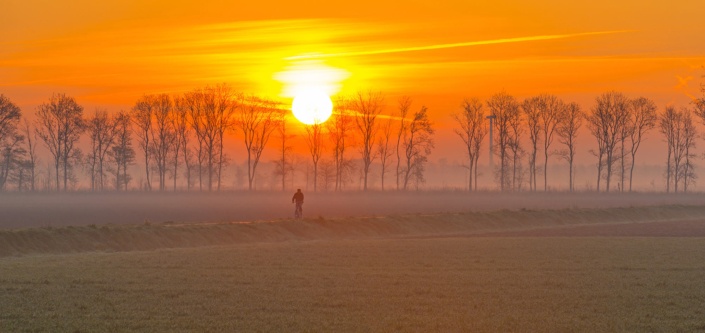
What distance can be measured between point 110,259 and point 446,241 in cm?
1907

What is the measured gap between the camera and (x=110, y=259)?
35375 mm

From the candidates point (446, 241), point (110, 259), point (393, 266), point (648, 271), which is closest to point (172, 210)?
point (446, 241)

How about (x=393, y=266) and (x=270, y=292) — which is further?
(x=393, y=266)

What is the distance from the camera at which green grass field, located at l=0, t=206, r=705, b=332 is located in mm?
20562

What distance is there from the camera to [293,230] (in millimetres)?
53500

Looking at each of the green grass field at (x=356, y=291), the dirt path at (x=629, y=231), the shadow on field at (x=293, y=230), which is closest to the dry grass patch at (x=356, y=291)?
the green grass field at (x=356, y=291)

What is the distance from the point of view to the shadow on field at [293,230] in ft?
A: 141

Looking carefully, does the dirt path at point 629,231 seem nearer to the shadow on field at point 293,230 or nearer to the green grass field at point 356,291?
the shadow on field at point 293,230

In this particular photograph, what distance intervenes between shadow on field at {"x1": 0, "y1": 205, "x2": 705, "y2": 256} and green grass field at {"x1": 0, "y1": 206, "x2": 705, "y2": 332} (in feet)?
13.5

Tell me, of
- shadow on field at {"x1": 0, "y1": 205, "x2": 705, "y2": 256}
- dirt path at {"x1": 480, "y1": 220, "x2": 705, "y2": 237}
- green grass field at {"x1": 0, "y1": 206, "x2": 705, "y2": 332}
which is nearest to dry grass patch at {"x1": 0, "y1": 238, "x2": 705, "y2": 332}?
green grass field at {"x1": 0, "y1": 206, "x2": 705, "y2": 332}

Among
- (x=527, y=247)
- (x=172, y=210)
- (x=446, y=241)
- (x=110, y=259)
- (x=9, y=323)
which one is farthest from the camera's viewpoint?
(x=172, y=210)

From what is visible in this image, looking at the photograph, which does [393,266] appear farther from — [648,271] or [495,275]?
[648,271]

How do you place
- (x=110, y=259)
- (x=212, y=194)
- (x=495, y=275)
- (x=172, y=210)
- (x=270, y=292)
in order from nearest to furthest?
1. (x=270, y=292)
2. (x=495, y=275)
3. (x=110, y=259)
4. (x=172, y=210)
5. (x=212, y=194)

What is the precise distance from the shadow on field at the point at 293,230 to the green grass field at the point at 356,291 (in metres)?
4.11
